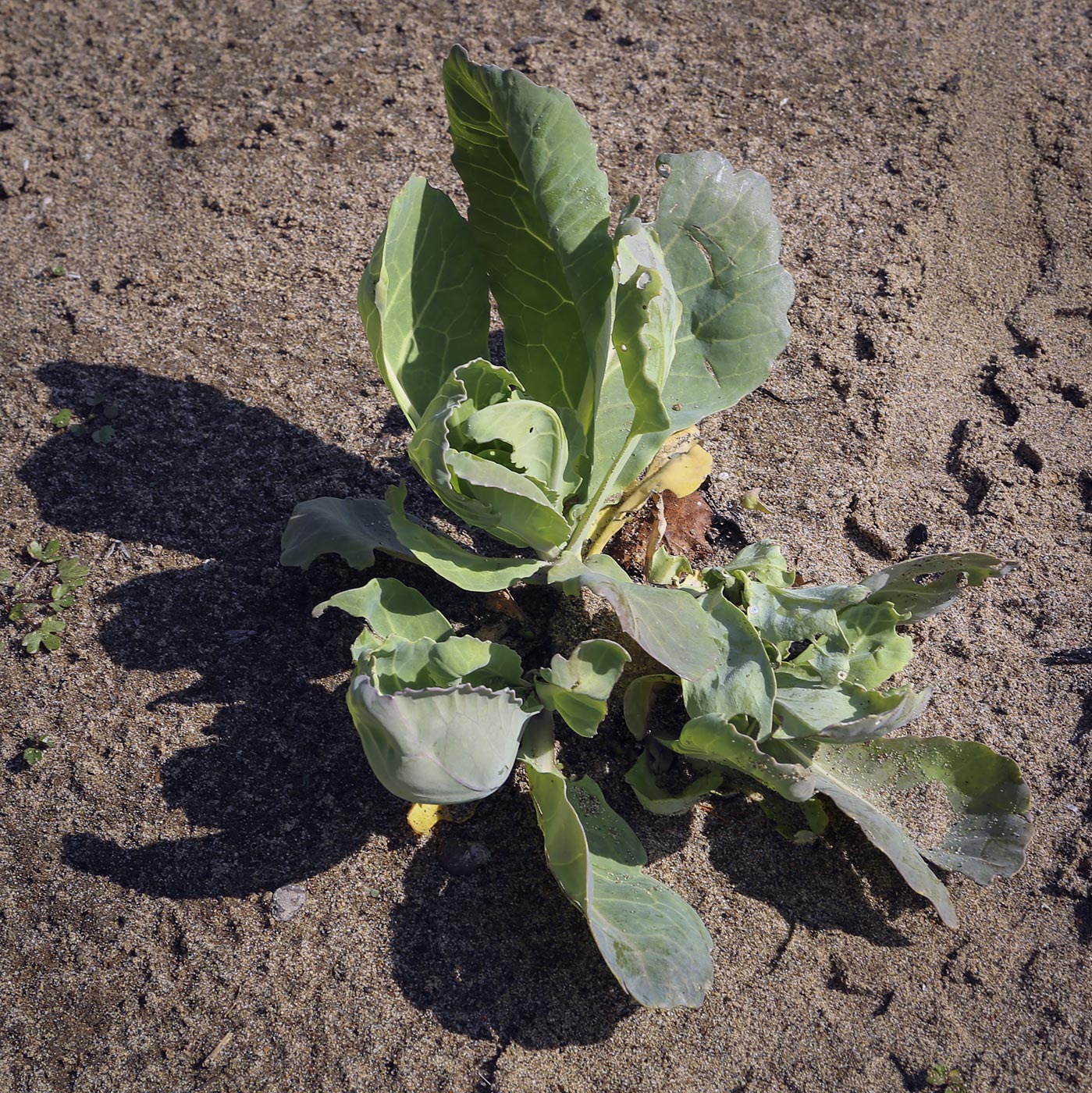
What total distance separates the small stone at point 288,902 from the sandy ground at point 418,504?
21mm

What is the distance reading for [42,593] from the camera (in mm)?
2088

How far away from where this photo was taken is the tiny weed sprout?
1559 mm

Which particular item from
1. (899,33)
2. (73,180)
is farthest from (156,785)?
(899,33)

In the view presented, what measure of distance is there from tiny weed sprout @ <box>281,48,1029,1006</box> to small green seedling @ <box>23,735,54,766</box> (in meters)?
0.64

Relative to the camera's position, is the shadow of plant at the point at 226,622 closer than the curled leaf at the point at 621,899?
No

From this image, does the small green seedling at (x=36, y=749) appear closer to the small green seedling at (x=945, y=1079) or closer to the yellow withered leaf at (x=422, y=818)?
the yellow withered leaf at (x=422, y=818)

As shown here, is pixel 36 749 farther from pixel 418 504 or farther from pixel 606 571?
pixel 606 571

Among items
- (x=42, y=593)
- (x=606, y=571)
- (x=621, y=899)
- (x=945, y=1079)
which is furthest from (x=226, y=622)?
(x=945, y=1079)

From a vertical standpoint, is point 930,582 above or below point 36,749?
above

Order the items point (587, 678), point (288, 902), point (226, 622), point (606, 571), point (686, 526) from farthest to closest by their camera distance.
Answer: point (686, 526) → point (226, 622) → point (606, 571) → point (288, 902) → point (587, 678)

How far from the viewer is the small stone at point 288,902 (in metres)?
1.75

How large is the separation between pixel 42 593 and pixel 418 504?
2.82 ft

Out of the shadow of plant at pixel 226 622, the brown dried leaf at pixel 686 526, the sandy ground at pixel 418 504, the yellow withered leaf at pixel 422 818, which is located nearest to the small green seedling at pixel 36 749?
the sandy ground at pixel 418 504

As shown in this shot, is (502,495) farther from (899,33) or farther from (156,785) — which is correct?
(899,33)
